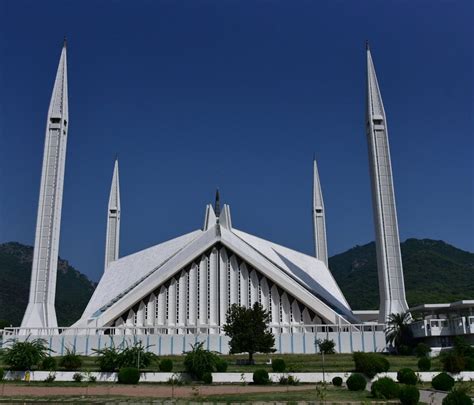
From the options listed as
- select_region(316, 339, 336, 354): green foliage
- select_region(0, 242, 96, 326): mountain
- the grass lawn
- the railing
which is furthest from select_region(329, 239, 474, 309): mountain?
select_region(0, 242, 96, 326): mountain

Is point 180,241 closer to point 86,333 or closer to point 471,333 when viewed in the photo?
point 86,333

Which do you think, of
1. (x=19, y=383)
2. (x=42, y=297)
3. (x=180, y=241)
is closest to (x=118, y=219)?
(x=180, y=241)

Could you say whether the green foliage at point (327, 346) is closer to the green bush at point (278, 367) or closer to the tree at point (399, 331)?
the tree at point (399, 331)

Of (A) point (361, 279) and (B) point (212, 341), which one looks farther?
(A) point (361, 279)

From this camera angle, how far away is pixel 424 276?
69188mm

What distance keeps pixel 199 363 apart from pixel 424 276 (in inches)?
2332

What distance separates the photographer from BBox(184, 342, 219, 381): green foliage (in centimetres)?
1540

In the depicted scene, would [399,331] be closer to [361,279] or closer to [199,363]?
[199,363]

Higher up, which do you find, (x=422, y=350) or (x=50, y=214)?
(x=50, y=214)

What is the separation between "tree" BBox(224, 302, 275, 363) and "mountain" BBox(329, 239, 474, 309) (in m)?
26.8

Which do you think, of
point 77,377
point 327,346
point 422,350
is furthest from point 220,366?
point 422,350

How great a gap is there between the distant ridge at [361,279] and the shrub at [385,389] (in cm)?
3348

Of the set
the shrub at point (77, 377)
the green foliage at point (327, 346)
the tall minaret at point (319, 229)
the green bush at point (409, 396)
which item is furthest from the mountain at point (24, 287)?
the green bush at point (409, 396)

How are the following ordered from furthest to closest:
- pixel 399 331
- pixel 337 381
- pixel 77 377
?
pixel 399 331, pixel 77 377, pixel 337 381
